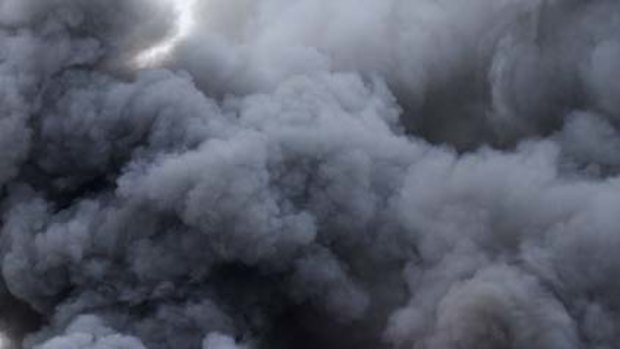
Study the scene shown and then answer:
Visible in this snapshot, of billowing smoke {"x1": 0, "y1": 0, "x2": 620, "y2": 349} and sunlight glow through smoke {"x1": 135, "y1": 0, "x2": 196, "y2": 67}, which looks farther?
sunlight glow through smoke {"x1": 135, "y1": 0, "x2": 196, "y2": 67}

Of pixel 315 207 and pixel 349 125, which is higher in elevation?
pixel 349 125

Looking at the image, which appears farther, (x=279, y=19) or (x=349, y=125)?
(x=279, y=19)

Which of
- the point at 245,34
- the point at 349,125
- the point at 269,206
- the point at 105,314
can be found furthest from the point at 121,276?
the point at 245,34

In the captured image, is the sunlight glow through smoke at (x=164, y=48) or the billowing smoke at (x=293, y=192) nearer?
the billowing smoke at (x=293, y=192)

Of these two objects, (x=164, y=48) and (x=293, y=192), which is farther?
(x=164, y=48)

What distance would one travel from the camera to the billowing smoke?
23109 mm

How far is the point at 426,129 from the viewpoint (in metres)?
28.3

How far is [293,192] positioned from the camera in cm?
2477

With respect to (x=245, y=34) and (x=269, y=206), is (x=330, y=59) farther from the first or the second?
(x=269, y=206)

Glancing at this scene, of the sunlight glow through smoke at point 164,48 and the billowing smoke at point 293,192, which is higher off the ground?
the sunlight glow through smoke at point 164,48

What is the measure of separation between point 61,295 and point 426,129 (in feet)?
30.7

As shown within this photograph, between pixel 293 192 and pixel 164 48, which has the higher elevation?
pixel 164 48

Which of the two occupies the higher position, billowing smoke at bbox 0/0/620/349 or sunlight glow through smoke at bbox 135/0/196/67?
sunlight glow through smoke at bbox 135/0/196/67

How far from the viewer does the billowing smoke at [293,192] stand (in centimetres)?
2311
